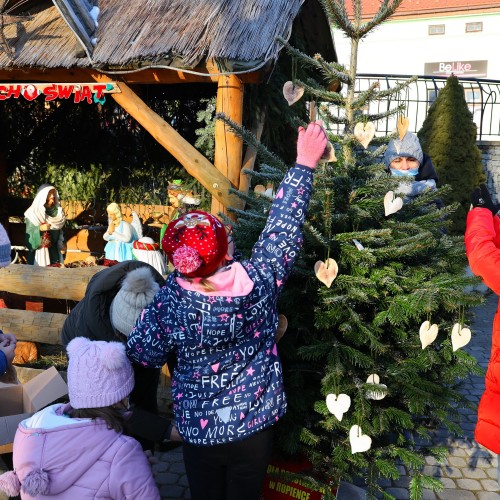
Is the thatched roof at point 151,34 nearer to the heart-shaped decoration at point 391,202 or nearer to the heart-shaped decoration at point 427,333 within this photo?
the heart-shaped decoration at point 391,202

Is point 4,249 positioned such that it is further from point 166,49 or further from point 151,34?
point 151,34

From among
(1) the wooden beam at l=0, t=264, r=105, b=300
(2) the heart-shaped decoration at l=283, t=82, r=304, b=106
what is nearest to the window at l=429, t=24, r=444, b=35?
(1) the wooden beam at l=0, t=264, r=105, b=300

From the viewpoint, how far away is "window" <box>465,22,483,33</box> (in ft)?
88.4

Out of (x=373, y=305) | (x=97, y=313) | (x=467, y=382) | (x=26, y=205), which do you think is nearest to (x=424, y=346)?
(x=373, y=305)

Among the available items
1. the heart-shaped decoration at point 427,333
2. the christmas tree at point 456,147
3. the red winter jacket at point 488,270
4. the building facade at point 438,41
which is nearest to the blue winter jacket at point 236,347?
the heart-shaped decoration at point 427,333

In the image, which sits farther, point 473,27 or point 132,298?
point 473,27

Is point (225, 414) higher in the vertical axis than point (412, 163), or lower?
lower

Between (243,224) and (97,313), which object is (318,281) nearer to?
(243,224)

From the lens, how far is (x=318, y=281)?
2490mm

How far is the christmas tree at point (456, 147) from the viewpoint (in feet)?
30.7

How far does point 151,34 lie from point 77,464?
4.24 meters

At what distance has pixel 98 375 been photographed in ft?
6.92

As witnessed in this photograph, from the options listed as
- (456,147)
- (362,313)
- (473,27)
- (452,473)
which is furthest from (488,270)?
(473,27)

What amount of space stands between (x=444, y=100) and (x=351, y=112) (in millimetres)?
8037
